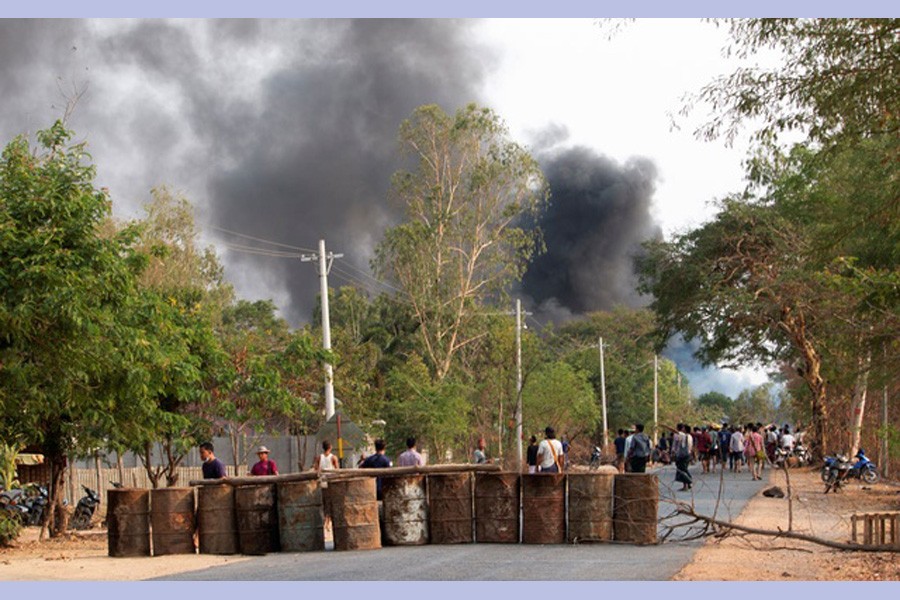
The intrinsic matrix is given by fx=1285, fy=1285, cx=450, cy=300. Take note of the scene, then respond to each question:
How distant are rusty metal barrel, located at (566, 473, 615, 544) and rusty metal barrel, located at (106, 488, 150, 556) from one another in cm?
567

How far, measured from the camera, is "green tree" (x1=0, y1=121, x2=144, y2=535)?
53.3ft

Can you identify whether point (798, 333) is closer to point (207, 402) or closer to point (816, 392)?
point (816, 392)

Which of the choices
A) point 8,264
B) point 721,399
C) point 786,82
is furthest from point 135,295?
point 721,399

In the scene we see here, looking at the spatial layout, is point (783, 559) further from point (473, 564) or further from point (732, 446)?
point (732, 446)

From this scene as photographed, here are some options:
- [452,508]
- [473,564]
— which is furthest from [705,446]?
[473,564]

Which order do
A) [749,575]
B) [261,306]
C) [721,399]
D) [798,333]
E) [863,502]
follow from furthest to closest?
[721,399], [261,306], [798,333], [863,502], [749,575]

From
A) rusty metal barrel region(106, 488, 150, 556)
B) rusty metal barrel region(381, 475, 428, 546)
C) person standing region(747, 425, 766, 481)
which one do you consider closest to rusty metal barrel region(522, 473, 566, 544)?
rusty metal barrel region(381, 475, 428, 546)

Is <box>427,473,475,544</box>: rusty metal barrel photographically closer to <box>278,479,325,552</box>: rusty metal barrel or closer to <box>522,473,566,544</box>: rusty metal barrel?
<box>522,473,566,544</box>: rusty metal barrel

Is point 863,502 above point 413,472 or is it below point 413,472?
below

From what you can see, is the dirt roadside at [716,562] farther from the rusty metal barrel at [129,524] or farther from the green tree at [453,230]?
the green tree at [453,230]

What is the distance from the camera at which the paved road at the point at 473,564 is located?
13656 mm

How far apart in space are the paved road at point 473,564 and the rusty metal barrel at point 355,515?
0.19 m

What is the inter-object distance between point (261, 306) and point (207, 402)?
49.8m

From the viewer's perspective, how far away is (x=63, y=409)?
19.2 metres
